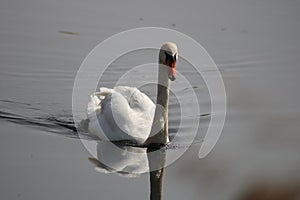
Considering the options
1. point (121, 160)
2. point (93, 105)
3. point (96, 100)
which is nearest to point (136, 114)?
point (121, 160)

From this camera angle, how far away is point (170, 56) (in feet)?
26.7

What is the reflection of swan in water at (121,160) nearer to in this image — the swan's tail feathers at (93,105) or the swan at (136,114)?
the swan at (136,114)

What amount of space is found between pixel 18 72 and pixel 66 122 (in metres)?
1.98

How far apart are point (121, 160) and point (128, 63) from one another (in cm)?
448

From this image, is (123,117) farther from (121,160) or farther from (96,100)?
(96,100)

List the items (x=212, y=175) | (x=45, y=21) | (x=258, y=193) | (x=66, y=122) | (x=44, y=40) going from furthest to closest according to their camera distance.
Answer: (x=45, y=21) < (x=44, y=40) < (x=66, y=122) < (x=212, y=175) < (x=258, y=193)

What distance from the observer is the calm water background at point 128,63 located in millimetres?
6242

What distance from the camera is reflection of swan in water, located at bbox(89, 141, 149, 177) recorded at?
23.3ft

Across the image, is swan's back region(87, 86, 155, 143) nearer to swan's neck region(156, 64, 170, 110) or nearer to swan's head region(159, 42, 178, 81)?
swan's neck region(156, 64, 170, 110)

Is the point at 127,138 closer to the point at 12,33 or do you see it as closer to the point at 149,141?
the point at 149,141

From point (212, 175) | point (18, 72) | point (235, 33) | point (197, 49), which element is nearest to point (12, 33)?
point (18, 72)

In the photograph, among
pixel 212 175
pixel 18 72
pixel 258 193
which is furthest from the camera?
pixel 18 72

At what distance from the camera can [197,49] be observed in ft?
40.0

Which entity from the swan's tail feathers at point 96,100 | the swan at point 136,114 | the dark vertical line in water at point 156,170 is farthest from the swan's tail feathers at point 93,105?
the dark vertical line in water at point 156,170
